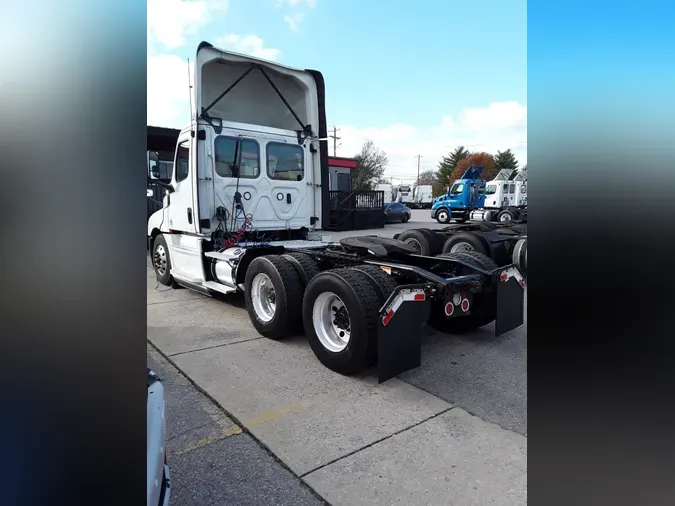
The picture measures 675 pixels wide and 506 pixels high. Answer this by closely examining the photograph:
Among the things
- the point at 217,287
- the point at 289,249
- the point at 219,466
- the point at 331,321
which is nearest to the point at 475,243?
the point at 289,249

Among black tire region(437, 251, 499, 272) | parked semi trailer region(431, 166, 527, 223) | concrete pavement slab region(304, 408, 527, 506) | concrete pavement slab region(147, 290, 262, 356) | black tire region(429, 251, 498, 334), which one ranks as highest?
parked semi trailer region(431, 166, 527, 223)

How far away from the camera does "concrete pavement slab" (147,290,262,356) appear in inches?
214

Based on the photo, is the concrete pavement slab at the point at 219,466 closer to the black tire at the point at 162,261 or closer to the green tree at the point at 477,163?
the black tire at the point at 162,261

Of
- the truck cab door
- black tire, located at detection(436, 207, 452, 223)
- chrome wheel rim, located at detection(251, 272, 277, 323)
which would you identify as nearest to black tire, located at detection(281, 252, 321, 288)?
chrome wheel rim, located at detection(251, 272, 277, 323)

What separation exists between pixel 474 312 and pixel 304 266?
2.14 metres

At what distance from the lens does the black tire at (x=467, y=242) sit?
30.3 ft

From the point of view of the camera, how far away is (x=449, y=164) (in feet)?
246

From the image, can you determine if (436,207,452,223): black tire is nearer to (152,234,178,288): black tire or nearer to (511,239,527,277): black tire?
(511,239,527,277): black tire

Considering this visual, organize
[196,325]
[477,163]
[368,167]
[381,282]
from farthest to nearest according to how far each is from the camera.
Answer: [477,163]
[368,167]
[196,325]
[381,282]

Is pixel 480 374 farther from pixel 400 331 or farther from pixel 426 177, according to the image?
pixel 426 177

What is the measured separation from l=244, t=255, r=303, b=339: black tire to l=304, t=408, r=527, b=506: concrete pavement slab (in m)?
2.26
